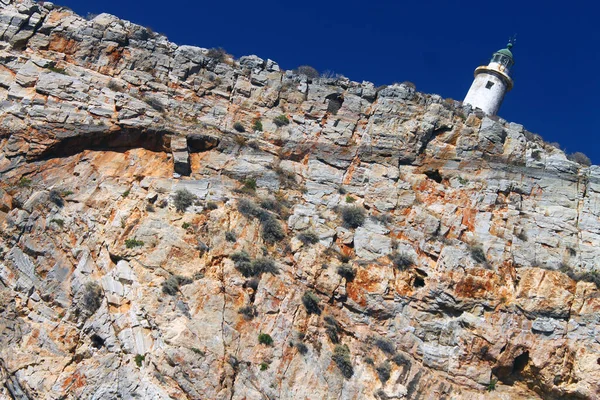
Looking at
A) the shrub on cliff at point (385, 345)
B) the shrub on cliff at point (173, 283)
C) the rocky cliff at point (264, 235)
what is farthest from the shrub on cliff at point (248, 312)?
the shrub on cliff at point (385, 345)

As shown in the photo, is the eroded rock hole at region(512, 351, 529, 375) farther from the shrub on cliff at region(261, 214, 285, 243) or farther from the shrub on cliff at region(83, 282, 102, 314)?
the shrub on cliff at region(83, 282, 102, 314)

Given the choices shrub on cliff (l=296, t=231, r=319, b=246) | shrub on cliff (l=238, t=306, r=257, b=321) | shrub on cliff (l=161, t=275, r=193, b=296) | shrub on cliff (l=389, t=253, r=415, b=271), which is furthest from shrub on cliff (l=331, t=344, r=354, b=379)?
shrub on cliff (l=161, t=275, r=193, b=296)

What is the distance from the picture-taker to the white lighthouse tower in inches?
1357

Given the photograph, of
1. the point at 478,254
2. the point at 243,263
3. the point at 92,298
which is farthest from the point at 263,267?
the point at 478,254

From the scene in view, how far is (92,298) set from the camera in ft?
59.7

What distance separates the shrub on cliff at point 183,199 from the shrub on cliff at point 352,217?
18.1ft

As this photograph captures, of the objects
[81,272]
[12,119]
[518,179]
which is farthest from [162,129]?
[518,179]

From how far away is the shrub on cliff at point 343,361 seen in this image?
1834 centimetres

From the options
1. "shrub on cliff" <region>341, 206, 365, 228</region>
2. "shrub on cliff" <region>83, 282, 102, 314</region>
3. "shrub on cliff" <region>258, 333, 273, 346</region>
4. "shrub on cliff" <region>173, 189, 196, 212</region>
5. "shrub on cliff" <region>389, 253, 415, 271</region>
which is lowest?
"shrub on cliff" <region>83, 282, 102, 314</region>

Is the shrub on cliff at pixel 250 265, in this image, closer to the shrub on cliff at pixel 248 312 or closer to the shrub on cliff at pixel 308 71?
the shrub on cliff at pixel 248 312

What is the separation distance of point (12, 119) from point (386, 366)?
1591 cm

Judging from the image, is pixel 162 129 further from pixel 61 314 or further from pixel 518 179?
pixel 518 179

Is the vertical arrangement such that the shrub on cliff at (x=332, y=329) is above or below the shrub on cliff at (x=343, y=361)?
above

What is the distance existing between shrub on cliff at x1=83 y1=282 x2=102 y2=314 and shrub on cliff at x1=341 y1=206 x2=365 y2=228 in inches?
349
